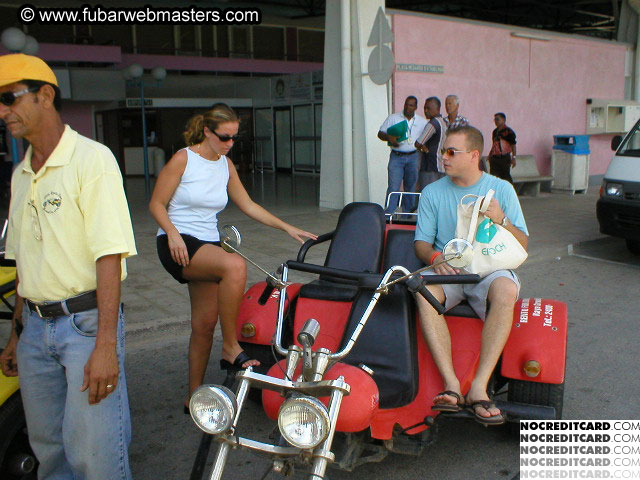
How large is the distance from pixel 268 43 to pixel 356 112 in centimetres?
1788

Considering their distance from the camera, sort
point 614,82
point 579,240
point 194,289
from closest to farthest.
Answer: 1. point 194,289
2. point 579,240
3. point 614,82

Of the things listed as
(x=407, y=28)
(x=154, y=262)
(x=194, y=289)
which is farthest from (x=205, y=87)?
(x=194, y=289)

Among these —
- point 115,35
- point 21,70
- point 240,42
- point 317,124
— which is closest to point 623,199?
point 21,70

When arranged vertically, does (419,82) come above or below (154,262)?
above

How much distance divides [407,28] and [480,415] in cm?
1004

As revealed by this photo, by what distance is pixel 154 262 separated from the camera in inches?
305

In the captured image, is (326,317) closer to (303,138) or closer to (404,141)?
(404,141)

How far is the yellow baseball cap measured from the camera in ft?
7.22

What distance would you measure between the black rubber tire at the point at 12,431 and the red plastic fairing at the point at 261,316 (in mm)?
1304

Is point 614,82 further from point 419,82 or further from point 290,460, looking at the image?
point 290,460

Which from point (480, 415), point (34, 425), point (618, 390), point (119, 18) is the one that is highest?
point (119, 18)

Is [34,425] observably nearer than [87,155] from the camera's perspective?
A: No

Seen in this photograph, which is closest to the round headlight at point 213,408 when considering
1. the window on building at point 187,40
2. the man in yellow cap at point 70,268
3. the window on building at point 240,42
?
the man in yellow cap at point 70,268

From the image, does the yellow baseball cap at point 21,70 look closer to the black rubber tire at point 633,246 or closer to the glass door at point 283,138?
the black rubber tire at point 633,246
